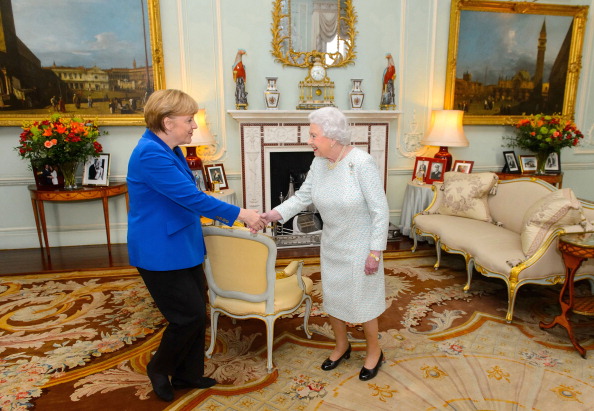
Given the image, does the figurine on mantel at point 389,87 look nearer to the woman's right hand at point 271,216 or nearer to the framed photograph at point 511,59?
the framed photograph at point 511,59

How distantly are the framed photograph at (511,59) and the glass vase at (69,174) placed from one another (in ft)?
15.4

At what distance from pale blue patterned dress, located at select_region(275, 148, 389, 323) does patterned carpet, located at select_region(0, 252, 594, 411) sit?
1.65 feet

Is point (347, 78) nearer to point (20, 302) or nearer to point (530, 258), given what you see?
point (530, 258)

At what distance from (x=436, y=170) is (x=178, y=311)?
13.4 ft

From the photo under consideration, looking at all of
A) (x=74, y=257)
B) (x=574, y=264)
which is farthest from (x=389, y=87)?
(x=74, y=257)

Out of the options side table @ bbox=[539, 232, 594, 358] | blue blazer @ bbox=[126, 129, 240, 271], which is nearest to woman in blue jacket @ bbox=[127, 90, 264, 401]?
blue blazer @ bbox=[126, 129, 240, 271]

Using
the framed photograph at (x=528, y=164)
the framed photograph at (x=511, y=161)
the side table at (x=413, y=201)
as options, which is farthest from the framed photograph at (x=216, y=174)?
the framed photograph at (x=528, y=164)

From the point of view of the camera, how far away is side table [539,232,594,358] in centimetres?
264

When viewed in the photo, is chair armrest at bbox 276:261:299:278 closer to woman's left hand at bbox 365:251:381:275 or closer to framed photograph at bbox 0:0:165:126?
woman's left hand at bbox 365:251:381:275

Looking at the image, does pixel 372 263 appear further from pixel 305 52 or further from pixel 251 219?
pixel 305 52

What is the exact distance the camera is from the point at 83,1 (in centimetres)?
455

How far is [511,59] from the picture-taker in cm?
554

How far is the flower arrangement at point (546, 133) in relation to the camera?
5195mm

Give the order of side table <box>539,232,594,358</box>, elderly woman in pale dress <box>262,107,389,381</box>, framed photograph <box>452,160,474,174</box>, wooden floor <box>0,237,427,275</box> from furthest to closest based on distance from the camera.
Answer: framed photograph <box>452,160,474,174</box> → wooden floor <box>0,237,427,275</box> → side table <box>539,232,594,358</box> → elderly woman in pale dress <box>262,107,389,381</box>
